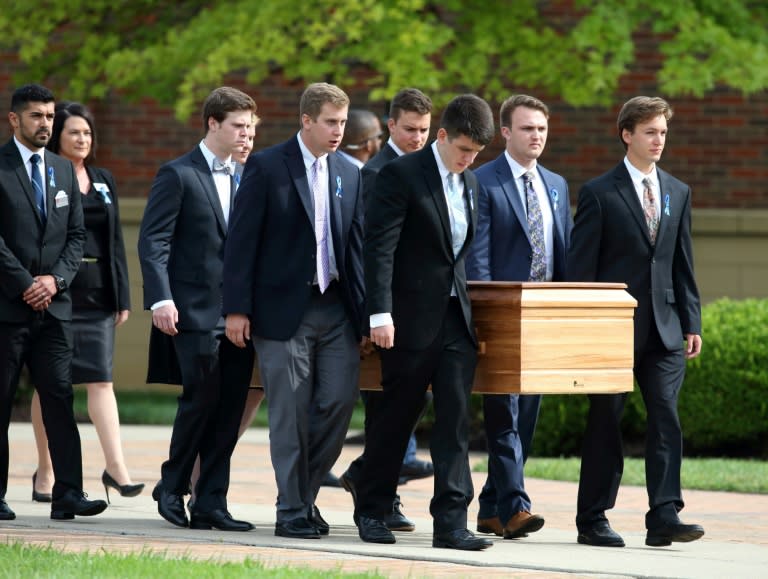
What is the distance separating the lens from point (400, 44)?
15.3m

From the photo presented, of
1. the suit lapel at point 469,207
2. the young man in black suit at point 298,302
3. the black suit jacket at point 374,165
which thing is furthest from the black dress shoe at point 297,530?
the black suit jacket at point 374,165

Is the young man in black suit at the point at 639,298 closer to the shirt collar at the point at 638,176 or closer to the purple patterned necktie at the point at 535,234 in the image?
the shirt collar at the point at 638,176

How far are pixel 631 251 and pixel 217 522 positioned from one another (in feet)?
8.15

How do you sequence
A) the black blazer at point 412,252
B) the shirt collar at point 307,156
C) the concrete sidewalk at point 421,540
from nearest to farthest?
the concrete sidewalk at point 421,540 < the black blazer at point 412,252 < the shirt collar at point 307,156

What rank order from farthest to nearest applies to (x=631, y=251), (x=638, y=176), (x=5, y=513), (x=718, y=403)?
(x=718, y=403) < (x=5, y=513) < (x=638, y=176) < (x=631, y=251)

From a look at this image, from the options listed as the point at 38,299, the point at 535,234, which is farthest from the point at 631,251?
the point at 38,299

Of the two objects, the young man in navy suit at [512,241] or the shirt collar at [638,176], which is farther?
the young man in navy suit at [512,241]

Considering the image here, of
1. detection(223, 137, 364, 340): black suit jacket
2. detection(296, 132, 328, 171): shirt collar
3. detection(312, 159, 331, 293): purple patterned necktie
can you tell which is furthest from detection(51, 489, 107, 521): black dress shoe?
detection(296, 132, 328, 171): shirt collar

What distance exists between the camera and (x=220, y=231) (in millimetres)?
8758

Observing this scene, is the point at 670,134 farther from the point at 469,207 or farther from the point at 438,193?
the point at 438,193

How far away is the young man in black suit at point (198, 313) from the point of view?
8555 mm

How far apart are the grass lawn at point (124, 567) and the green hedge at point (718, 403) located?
7.75m

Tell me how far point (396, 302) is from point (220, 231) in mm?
1303

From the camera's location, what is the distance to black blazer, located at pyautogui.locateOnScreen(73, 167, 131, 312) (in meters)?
9.67
